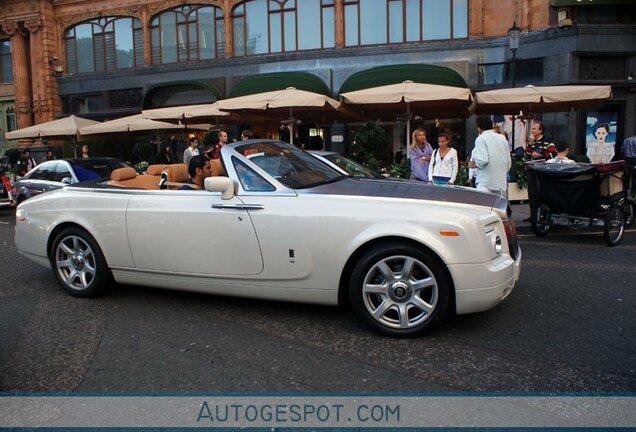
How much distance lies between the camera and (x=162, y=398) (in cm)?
317

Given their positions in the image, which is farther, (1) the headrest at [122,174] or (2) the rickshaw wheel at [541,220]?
(2) the rickshaw wheel at [541,220]

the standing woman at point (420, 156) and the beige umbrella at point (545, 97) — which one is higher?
the beige umbrella at point (545, 97)

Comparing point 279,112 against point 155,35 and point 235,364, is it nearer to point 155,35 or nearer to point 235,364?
point 235,364

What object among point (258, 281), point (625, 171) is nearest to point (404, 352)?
point (258, 281)

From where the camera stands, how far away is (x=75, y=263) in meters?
5.25

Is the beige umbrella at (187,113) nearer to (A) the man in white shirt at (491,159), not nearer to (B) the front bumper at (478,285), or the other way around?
(A) the man in white shirt at (491,159)

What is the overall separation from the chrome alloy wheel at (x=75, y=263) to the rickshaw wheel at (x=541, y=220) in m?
6.70

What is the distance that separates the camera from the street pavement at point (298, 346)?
3.35m

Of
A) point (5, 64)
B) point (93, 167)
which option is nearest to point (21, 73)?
point (5, 64)

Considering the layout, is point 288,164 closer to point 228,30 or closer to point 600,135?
point 600,135

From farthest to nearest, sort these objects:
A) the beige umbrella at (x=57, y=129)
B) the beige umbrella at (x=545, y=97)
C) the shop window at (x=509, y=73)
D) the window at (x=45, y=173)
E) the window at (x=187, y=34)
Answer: the window at (x=187, y=34) < the shop window at (x=509, y=73) < the beige umbrella at (x=57, y=129) < the beige umbrella at (x=545, y=97) < the window at (x=45, y=173)

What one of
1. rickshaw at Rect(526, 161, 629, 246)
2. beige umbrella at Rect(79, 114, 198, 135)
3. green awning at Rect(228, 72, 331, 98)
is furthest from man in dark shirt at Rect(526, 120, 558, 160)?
beige umbrella at Rect(79, 114, 198, 135)

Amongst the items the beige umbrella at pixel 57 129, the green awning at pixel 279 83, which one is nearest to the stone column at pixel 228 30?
the green awning at pixel 279 83

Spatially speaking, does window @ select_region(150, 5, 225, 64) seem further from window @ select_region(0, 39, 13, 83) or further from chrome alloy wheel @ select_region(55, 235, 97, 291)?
chrome alloy wheel @ select_region(55, 235, 97, 291)
